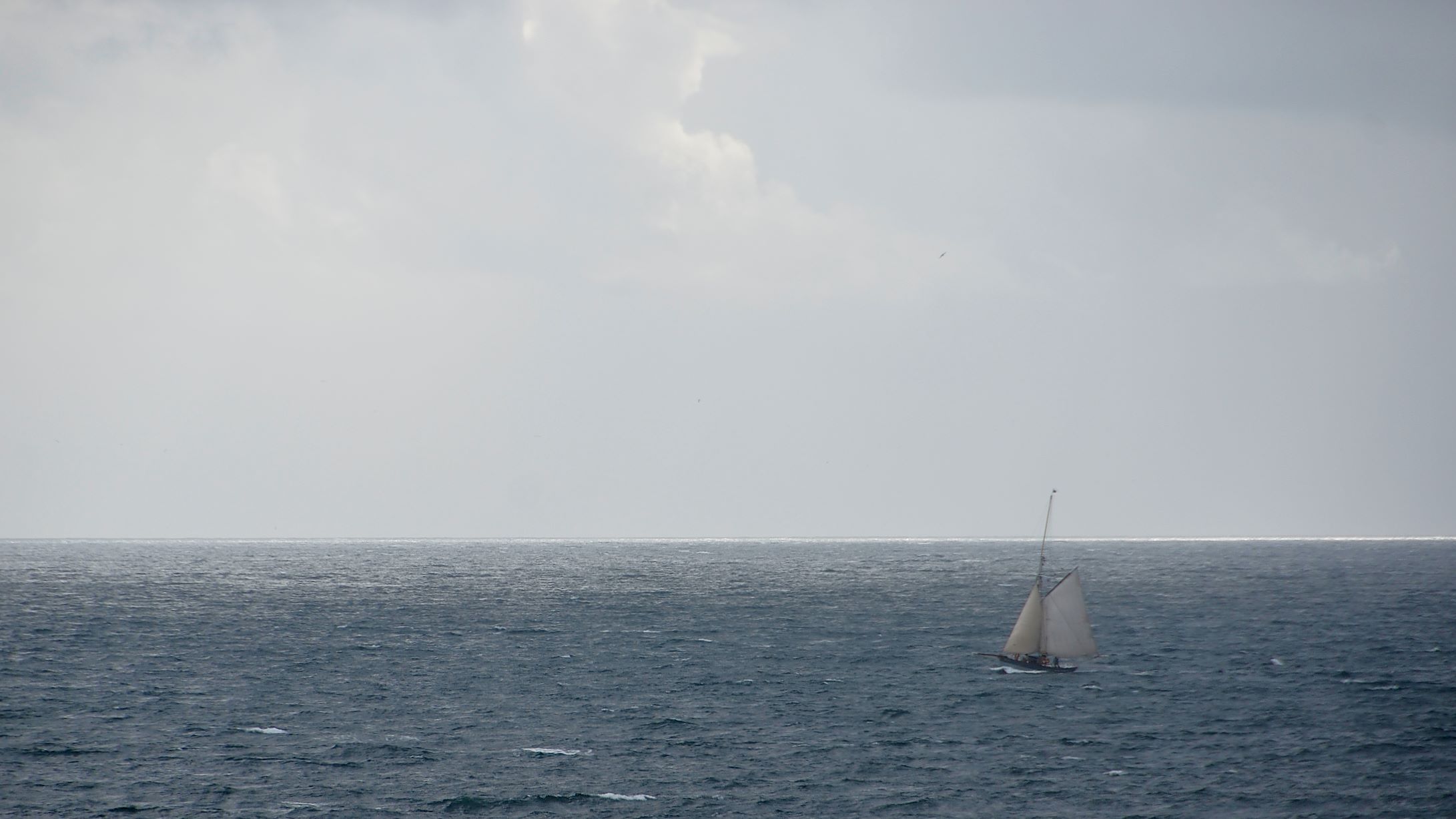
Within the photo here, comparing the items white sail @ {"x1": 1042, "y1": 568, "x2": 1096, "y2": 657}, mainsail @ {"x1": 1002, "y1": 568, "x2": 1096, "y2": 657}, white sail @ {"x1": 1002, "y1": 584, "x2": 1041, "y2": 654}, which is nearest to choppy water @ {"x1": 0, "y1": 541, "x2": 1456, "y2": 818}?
white sail @ {"x1": 1002, "y1": 584, "x2": 1041, "y2": 654}

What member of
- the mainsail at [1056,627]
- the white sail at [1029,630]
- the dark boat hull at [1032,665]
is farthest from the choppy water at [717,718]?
the mainsail at [1056,627]

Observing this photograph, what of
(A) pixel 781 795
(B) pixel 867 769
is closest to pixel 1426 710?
(B) pixel 867 769

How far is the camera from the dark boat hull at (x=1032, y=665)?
75.9m

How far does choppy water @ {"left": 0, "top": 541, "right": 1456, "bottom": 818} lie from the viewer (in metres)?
46.8

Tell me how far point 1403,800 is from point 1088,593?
11202 centimetres

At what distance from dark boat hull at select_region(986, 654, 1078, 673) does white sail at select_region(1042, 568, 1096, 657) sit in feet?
2.94

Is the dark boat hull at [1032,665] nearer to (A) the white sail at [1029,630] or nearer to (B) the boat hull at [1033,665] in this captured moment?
(B) the boat hull at [1033,665]

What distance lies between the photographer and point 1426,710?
64.1m

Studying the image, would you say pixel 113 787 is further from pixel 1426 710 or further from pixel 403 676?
pixel 1426 710

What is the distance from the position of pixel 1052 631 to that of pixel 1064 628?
0.83 metres

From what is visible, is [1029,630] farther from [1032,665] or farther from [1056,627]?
[1032,665]

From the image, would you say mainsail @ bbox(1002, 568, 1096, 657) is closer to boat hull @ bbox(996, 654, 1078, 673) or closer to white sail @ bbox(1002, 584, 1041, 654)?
white sail @ bbox(1002, 584, 1041, 654)

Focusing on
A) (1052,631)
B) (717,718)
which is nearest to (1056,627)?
(1052,631)

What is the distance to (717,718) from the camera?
6234 cm
